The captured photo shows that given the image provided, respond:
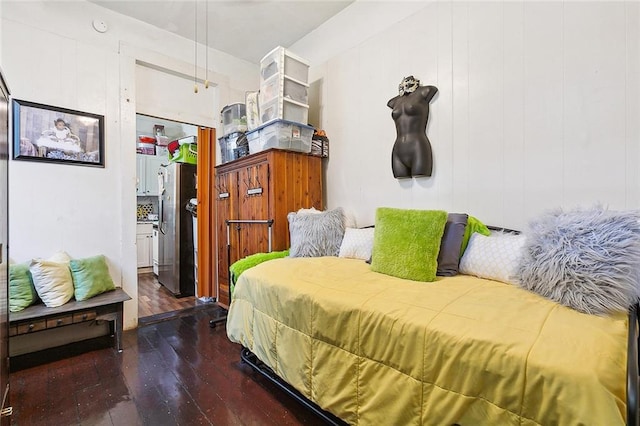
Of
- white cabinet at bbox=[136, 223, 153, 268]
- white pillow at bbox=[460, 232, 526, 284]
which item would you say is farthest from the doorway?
white pillow at bbox=[460, 232, 526, 284]

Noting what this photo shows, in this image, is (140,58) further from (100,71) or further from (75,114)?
(75,114)

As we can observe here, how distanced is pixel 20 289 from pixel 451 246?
2.83 meters

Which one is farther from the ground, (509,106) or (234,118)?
(234,118)

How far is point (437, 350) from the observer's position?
0.99 m

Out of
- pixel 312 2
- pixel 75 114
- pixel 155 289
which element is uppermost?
pixel 312 2

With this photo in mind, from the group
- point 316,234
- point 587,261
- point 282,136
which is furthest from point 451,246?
point 282,136

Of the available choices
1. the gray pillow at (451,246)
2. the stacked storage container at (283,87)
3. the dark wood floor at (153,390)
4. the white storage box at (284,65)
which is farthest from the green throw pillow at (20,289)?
the gray pillow at (451,246)

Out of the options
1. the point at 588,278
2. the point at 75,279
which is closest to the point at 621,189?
the point at 588,278

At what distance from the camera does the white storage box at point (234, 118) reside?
3.07m

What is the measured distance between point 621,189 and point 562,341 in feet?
3.41

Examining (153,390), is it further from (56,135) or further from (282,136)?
(56,135)

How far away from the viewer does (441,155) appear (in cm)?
208

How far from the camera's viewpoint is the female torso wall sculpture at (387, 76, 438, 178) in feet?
6.88

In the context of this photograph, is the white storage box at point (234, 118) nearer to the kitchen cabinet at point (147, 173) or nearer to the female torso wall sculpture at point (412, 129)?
the female torso wall sculpture at point (412, 129)
